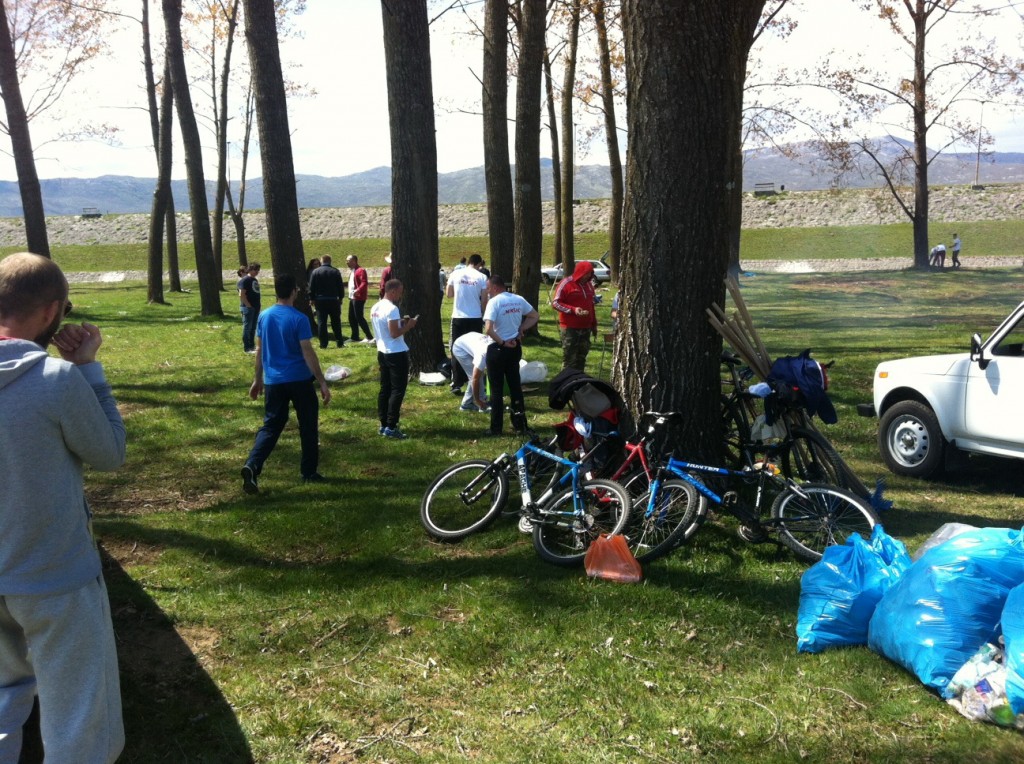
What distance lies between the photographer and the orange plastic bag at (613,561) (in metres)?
5.49

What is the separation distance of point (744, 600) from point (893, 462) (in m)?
3.73

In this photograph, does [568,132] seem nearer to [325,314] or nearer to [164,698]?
[325,314]

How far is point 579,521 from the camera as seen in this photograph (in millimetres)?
5949

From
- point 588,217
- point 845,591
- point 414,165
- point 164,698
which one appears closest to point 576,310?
point 414,165

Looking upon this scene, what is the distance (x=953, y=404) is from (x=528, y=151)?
969 cm

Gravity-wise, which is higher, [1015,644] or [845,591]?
[1015,644]

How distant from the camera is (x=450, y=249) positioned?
6159 cm

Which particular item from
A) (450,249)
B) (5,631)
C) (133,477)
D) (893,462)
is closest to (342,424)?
(133,477)

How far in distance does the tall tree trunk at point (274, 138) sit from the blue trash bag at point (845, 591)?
936 cm

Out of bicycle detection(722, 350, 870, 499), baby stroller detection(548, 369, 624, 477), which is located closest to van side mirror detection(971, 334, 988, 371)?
bicycle detection(722, 350, 870, 499)

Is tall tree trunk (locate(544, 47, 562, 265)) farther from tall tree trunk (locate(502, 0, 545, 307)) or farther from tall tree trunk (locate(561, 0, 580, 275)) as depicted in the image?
tall tree trunk (locate(502, 0, 545, 307))

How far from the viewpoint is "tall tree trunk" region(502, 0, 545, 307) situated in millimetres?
A: 15086

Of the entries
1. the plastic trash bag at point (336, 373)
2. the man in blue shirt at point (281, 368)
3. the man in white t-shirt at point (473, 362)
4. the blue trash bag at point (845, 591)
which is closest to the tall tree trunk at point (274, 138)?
the plastic trash bag at point (336, 373)

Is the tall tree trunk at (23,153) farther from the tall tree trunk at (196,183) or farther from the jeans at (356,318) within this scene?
the jeans at (356,318)
